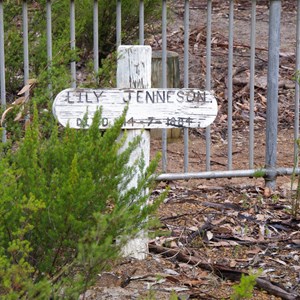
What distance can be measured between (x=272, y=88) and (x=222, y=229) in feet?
4.56

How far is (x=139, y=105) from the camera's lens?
187 inches

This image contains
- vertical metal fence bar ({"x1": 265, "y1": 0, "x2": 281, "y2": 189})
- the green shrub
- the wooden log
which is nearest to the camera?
the green shrub

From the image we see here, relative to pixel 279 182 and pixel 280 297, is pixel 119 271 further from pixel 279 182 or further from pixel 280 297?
pixel 279 182

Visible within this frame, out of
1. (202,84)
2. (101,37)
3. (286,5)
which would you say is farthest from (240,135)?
(286,5)

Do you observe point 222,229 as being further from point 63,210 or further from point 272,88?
point 63,210

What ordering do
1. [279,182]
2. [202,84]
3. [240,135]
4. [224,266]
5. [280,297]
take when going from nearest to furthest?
[280,297] → [224,266] → [279,182] → [240,135] → [202,84]

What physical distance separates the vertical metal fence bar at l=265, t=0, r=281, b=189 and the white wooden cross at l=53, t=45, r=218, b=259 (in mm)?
1852

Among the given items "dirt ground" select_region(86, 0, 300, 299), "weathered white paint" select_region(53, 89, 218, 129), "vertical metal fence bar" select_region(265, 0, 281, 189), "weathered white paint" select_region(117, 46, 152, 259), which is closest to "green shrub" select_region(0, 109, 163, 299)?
"dirt ground" select_region(86, 0, 300, 299)

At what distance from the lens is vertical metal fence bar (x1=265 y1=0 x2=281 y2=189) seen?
6.52 meters

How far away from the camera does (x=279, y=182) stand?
7051 millimetres

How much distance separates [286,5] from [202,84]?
13.1ft

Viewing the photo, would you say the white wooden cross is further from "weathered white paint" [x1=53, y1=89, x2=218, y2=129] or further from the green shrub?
the green shrub

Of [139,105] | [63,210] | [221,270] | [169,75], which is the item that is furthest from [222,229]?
[169,75]

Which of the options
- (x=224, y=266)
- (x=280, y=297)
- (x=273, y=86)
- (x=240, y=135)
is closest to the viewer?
(x=280, y=297)
